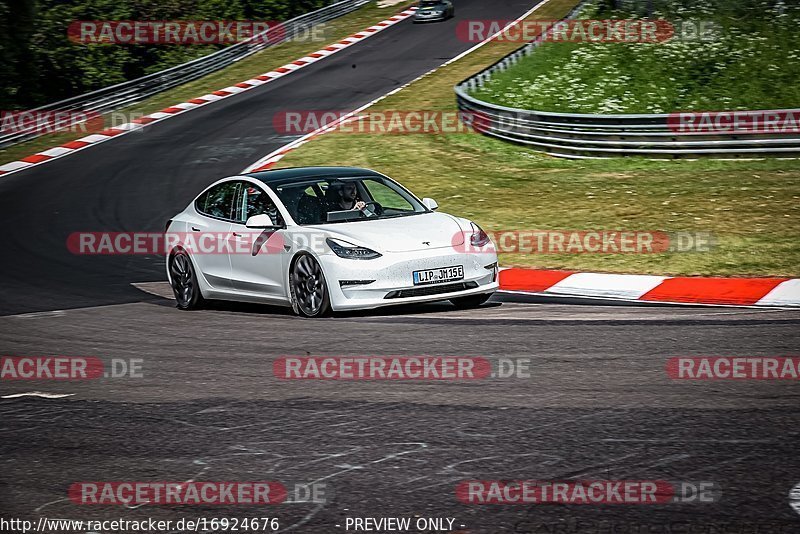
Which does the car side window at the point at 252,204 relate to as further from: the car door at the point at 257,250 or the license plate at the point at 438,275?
the license plate at the point at 438,275

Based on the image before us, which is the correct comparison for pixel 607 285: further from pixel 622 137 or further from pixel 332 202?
pixel 622 137

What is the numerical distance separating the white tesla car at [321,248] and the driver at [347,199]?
0.03ft

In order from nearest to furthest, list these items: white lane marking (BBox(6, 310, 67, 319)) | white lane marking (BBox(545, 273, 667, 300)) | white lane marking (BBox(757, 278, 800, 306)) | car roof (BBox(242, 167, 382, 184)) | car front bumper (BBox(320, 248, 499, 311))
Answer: car front bumper (BBox(320, 248, 499, 311))
white lane marking (BBox(757, 278, 800, 306))
white lane marking (BBox(6, 310, 67, 319))
car roof (BBox(242, 167, 382, 184))
white lane marking (BBox(545, 273, 667, 300))

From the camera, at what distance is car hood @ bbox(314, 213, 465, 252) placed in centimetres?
1048

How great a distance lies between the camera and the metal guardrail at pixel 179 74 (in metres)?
32.8

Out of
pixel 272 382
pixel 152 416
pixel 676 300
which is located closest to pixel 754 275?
pixel 676 300

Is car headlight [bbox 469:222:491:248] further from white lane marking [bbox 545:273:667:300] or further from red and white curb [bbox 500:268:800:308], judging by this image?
white lane marking [bbox 545:273:667:300]

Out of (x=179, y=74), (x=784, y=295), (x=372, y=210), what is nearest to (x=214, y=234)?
(x=372, y=210)

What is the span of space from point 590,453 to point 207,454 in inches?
77.3

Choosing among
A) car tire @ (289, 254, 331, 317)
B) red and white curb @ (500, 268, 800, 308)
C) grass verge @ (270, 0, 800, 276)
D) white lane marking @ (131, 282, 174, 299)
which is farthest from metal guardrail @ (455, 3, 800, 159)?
car tire @ (289, 254, 331, 317)

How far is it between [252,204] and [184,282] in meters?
1.33

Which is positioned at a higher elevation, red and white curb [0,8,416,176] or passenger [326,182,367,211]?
passenger [326,182,367,211]

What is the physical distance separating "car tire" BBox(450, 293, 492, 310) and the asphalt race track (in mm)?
161

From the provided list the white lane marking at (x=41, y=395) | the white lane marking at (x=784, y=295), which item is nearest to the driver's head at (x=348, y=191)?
the white lane marking at (x=784, y=295)
